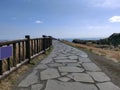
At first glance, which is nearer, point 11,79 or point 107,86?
point 107,86

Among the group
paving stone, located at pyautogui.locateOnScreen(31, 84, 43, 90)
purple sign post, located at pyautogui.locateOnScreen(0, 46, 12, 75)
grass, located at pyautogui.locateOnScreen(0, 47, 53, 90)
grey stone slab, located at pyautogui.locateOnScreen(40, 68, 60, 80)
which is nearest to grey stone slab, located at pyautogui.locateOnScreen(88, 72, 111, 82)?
grey stone slab, located at pyautogui.locateOnScreen(40, 68, 60, 80)

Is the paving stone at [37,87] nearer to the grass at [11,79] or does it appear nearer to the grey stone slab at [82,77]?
the grass at [11,79]

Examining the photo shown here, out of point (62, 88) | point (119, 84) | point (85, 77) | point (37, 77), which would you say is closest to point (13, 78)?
point (37, 77)

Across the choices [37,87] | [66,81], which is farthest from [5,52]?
[66,81]

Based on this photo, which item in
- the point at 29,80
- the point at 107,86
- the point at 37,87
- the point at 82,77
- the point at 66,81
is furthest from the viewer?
the point at 82,77

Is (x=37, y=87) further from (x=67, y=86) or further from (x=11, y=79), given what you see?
(x=11, y=79)

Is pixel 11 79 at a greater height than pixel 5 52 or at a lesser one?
lesser

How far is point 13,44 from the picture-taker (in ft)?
23.1

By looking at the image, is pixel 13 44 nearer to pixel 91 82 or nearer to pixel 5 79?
pixel 5 79

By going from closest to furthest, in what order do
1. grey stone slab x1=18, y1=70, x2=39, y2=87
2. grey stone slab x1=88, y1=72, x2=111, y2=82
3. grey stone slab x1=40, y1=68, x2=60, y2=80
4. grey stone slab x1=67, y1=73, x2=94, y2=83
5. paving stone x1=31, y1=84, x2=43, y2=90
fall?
paving stone x1=31, y1=84, x2=43, y2=90
grey stone slab x1=18, y1=70, x2=39, y2=87
grey stone slab x1=67, y1=73, x2=94, y2=83
grey stone slab x1=88, y1=72, x2=111, y2=82
grey stone slab x1=40, y1=68, x2=60, y2=80

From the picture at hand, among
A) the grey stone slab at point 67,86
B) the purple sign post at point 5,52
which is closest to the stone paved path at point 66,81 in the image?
the grey stone slab at point 67,86

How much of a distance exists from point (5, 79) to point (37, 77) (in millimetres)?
983

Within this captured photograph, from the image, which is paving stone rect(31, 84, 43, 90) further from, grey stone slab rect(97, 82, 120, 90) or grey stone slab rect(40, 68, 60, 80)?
grey stone slab rect(97, 82, 120, 90)

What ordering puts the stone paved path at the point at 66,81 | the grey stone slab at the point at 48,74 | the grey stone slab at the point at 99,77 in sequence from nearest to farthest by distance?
the stone paved path at the point at 66,81 → the grey stone slab at the point at 99,77 → the grey stone slab at the point at 48,74
